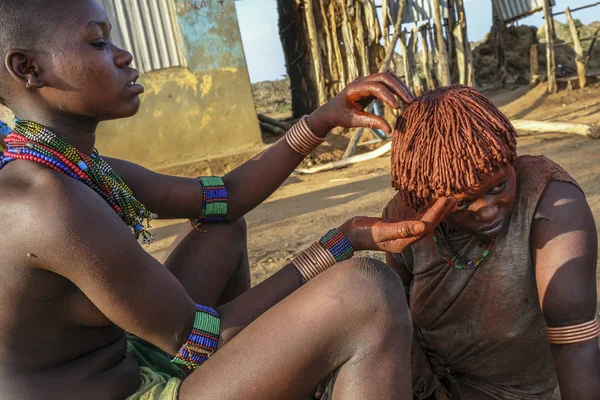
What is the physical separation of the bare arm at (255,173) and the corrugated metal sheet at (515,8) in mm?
12825

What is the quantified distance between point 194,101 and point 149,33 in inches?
41.3

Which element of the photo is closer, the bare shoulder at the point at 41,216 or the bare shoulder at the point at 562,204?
the bare shoulder at the point at 41,216

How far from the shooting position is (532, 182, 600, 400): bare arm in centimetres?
169

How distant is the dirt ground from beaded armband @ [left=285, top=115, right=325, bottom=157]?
171 cm

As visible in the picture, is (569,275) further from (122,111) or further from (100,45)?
(100,45)

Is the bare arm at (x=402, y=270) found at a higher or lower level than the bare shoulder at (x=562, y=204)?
lower

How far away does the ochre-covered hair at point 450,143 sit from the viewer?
1.68 metres

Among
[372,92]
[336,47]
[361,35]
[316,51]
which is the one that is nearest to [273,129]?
[316,51]

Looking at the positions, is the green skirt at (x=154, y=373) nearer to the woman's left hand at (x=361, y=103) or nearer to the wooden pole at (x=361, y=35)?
the woman's left hand at (x=361, y=103)

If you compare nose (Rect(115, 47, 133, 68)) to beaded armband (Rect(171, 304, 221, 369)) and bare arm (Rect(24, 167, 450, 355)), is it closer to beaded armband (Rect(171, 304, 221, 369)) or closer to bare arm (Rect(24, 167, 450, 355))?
bare arm (Rect(24, 167, 450, 355))

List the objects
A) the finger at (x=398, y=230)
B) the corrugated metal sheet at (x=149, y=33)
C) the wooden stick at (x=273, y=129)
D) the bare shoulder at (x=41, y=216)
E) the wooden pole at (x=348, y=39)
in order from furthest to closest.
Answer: the wooden stick at (x=273, y=129)
the wooden pole at (x=348, y=39)
the corrugated metal sheet at (x=149, y=33)
the finger at (x=398, y=230)
the bare shoulder at (x=41, y=216)

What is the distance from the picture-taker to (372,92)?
1.98 meters

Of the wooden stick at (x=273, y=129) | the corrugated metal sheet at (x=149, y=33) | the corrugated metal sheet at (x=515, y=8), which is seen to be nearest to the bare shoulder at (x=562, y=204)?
the corrugated metal sheet at (x=149, y=33)

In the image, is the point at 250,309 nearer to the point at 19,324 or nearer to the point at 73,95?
the point at 19,324
